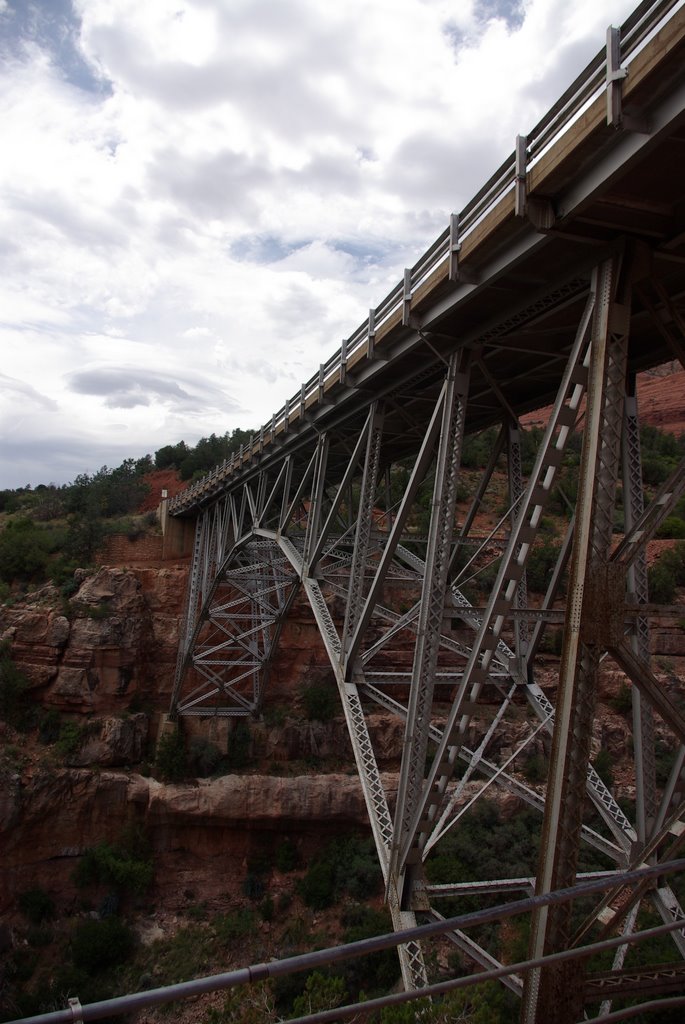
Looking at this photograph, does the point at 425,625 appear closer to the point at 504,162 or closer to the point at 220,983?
the point at 504,162

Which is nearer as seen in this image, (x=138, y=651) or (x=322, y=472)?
(x=322, y=472)

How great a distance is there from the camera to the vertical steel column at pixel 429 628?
7270mm

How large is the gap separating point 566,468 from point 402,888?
1185 inches

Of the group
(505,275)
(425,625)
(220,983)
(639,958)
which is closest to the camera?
(220,983)

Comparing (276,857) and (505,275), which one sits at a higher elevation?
(505,275)

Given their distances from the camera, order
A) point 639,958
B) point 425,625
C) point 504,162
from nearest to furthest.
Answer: point 504,162 → point 425,625 → point 639,958

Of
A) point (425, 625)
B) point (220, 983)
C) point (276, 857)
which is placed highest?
point (425, 625)

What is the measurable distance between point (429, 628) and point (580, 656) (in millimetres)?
2937

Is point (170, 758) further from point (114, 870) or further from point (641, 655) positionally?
point (641, 655)

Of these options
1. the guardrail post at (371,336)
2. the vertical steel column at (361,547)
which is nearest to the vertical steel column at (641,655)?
→ the guardrail post at (371,336)

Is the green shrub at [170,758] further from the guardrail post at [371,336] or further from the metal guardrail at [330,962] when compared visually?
the metal guardrail at [330,962]

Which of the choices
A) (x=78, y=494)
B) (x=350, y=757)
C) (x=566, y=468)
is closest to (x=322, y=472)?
(x=350, y=757)

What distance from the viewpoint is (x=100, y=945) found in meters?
17.4

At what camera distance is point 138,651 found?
23.8 meters
